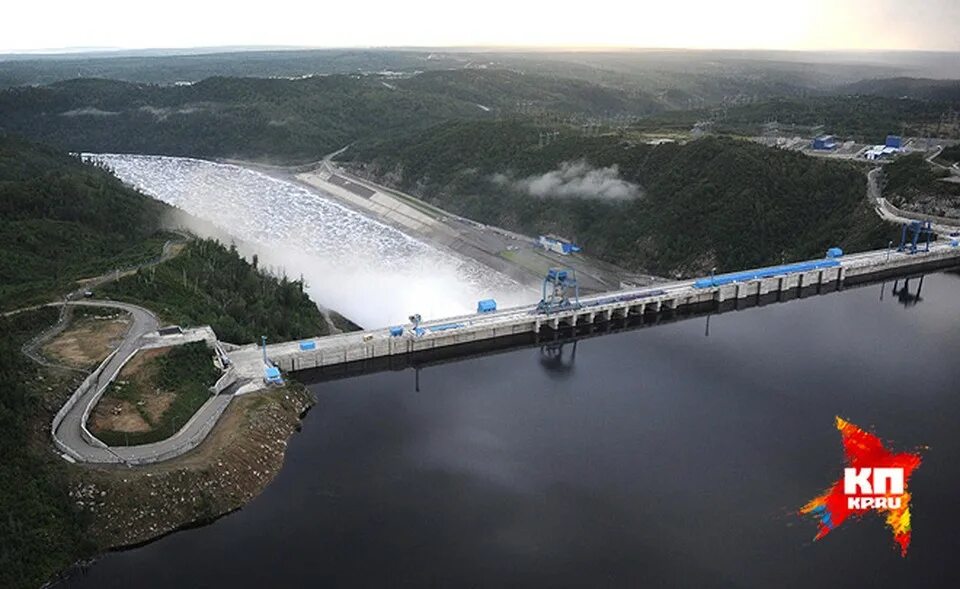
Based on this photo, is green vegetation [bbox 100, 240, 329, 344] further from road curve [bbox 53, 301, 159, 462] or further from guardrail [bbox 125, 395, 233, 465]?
guardrail [bbox 125, 395, 233, 465]

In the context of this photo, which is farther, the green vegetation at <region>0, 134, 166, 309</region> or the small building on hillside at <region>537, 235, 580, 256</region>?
the small building on hillside at <region>537, 235, 580, 256</region>

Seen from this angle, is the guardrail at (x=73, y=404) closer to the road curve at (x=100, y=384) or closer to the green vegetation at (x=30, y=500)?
the road curve at (x=100, y=384)

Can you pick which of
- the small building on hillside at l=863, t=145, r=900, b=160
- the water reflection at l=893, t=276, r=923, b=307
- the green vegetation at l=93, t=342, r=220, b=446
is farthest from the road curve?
the small building on hillside at l=863, t=145, r=900, b=160

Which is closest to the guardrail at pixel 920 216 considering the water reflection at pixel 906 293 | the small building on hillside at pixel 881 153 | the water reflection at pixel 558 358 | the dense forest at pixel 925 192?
the dense forest at pixel 925 192

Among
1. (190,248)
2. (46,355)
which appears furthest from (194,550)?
(190,248)

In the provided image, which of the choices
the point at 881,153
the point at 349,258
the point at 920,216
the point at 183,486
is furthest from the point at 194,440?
the point at 881,153

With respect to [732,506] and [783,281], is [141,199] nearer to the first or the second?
[783,281]
